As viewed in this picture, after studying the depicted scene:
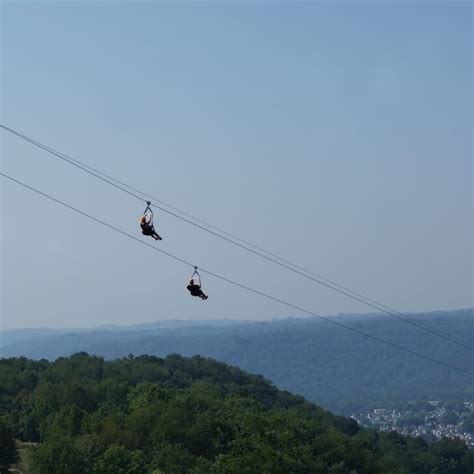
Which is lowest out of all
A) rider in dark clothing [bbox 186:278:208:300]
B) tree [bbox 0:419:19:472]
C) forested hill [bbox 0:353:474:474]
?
tree [bbox 0:419:19:472]

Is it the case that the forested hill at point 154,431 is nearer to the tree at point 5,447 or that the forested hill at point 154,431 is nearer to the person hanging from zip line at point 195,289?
the tree at point 5,447

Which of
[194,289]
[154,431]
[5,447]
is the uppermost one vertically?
[194,289]

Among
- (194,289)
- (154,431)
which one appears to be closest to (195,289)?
(194,289)

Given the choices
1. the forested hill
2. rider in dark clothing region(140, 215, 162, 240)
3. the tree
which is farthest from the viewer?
the tree

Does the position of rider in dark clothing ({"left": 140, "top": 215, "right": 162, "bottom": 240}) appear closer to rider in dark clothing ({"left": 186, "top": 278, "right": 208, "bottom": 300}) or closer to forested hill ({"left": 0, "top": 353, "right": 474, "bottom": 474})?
rider in dark clothing ({"left": 186, "top": 278, "right": 208, "bottom": 300})

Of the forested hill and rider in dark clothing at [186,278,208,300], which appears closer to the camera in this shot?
rider in dark clothing at [186,278,208,300]

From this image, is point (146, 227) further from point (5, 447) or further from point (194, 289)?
point (5, 447)

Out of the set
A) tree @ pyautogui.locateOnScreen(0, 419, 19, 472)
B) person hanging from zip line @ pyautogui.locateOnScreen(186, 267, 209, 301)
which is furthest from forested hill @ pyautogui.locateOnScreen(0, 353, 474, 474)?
person hanging from zip line @ pyautogui.locateOnScreen(186, 267, 209, 301)

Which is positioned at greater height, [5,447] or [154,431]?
[154,431]

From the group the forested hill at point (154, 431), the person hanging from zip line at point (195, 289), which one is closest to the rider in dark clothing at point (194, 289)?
the person hanging from zip line at point (195, 289)

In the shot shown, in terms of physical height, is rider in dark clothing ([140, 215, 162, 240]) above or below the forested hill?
above
